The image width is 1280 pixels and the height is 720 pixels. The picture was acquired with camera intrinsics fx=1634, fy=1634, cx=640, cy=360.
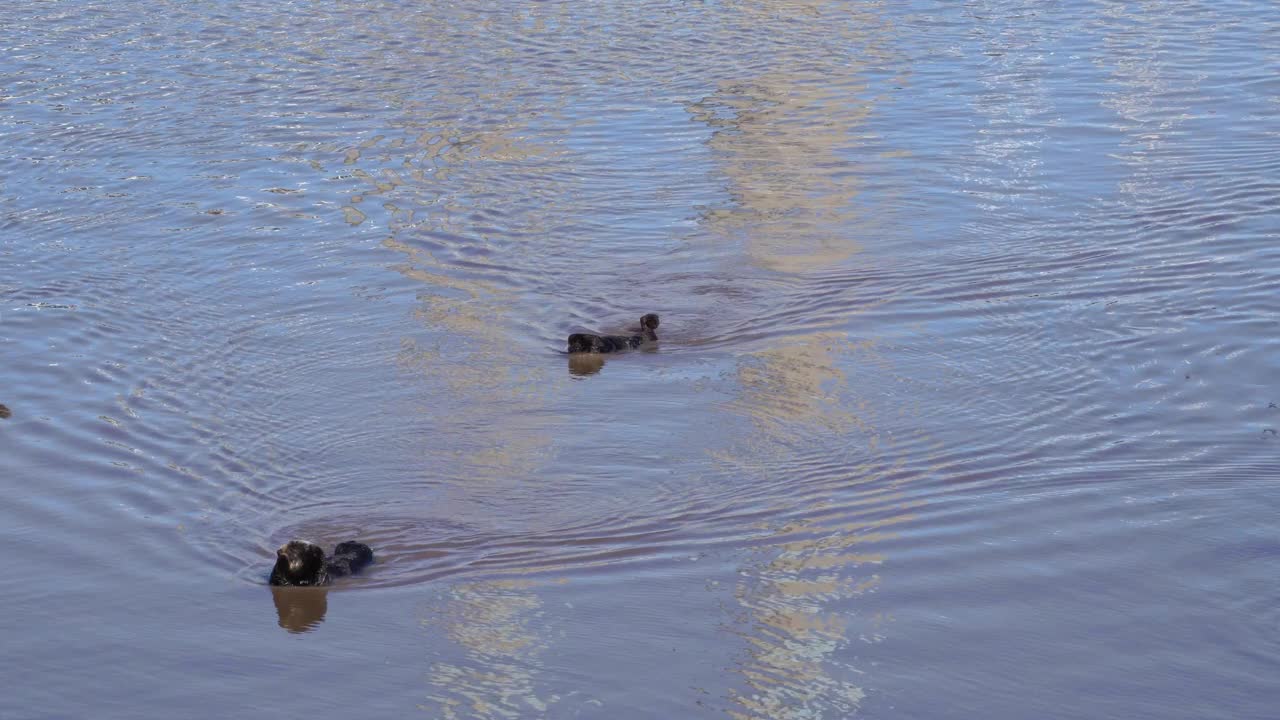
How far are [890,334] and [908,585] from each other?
3.70 m

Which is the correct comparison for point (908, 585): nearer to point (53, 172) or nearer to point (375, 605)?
point (375, 605)

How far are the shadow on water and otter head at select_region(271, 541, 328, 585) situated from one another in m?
0.04

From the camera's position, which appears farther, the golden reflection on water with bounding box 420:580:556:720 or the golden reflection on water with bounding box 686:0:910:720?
the golden reflection on water with bounding box 686:0:910:720

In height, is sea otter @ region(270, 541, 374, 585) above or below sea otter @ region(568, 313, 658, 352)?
below

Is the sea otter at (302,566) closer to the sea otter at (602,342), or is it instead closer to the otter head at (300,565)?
the otter head at (300,565)

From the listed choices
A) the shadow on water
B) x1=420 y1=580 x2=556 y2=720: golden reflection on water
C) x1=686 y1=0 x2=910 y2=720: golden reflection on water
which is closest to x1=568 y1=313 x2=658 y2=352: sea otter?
x1=686 y1=0 x2=910 y2=720: golden reflection on water

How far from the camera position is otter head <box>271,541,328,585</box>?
24.1 feet

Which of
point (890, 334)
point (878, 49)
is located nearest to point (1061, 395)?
point (890, 334)

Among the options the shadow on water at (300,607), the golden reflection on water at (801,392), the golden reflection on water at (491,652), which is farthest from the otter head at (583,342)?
the shadow on water at (300,607)

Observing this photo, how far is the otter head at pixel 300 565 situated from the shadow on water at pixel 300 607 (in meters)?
0.04

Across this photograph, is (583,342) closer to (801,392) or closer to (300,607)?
(801,392)

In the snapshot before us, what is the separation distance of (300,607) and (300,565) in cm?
19

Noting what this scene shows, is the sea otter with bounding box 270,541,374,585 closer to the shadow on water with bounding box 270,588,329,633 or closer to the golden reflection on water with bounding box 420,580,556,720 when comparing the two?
the shadow on water with bounding box 270,588,329,633

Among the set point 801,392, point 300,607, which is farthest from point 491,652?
point 801,392
